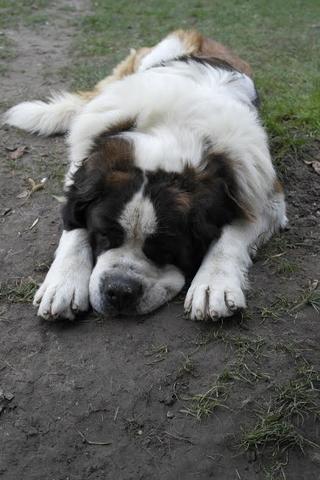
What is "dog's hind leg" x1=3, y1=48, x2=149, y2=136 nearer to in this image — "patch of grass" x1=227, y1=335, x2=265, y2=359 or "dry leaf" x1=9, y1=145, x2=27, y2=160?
"dry leaf" x1=9, y1=145, x2=27, y2=160

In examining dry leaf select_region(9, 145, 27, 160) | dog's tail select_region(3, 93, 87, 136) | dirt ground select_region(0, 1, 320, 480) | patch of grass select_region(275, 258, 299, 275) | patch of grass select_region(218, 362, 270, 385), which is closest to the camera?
dirt ground select_region(0, 1, 320, 480)

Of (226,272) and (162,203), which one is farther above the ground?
(162,203)

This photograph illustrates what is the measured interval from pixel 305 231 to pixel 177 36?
82.8 inches

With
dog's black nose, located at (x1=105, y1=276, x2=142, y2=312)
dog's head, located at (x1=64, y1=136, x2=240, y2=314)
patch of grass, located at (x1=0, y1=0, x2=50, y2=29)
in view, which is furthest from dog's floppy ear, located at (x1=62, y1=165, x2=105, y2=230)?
patch of grass, located at (x1=0, y1=0, x2=50, y2=29)

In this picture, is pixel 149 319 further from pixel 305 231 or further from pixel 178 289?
pixel 305 231

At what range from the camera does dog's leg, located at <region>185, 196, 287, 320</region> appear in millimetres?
2432

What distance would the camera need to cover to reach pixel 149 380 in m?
2.18

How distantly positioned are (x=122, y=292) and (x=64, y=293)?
28cm

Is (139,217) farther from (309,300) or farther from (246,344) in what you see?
(309,300)

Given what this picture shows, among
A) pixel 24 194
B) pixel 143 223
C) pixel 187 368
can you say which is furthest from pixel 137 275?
pixel 24 194

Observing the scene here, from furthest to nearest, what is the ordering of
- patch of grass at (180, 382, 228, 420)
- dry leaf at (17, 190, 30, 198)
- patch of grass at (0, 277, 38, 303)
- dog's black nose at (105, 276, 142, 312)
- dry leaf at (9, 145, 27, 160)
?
dry leaf at (9, 145, 27, 160)
dry leaf at (17, 190, 30, 198)
patch of grass at (0, 277, 38, 303)
dog's black nose at (105, 276, 142, 312)
patch of grass at (180, 382, 228, 420)

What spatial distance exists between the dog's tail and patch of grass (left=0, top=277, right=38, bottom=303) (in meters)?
1.85

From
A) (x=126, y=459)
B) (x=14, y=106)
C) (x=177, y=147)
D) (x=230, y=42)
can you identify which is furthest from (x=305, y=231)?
(x=230, y=42)

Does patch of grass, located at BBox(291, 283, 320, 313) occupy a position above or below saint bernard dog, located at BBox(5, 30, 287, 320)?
below
